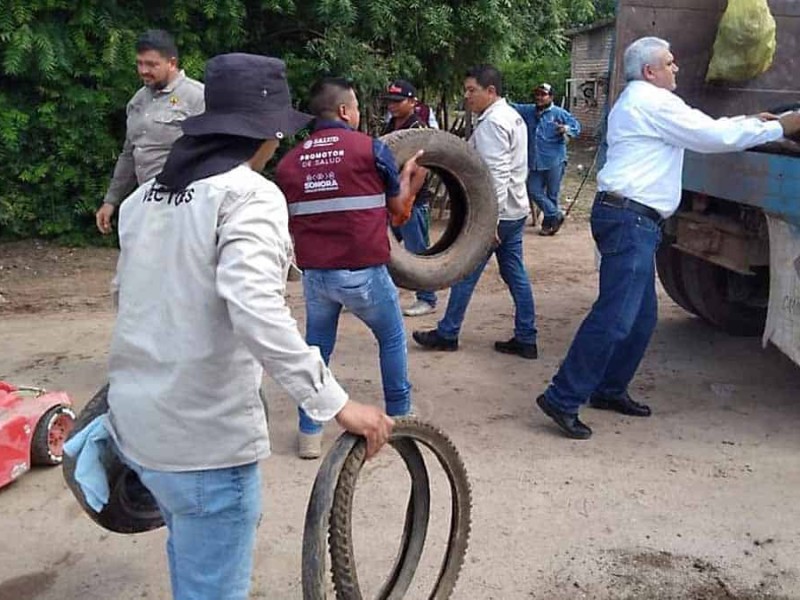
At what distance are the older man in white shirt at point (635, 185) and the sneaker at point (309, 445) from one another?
1.24 metres

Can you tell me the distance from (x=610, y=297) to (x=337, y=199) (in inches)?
57.2

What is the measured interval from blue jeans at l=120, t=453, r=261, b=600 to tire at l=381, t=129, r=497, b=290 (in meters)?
2.84

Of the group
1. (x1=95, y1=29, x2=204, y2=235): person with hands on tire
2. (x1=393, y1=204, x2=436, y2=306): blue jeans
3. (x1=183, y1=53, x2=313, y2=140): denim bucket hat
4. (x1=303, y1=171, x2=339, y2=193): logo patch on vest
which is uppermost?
(x1=183, y1=53, x2=313, y2=140): denim bucket hat

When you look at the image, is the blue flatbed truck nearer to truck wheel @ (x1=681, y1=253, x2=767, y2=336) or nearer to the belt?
truck wheel @ (x1=681, y1=253, x2=767, y2=336)

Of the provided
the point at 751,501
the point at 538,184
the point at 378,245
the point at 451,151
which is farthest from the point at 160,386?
the point at 538,184

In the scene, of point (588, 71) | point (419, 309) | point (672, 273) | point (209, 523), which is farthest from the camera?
point (588, 71)

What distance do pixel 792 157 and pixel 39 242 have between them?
7684 mm

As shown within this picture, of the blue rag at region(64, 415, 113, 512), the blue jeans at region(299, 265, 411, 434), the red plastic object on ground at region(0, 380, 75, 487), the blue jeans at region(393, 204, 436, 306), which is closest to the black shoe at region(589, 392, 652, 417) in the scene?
the blue jeans at region(299, 265, 411, 434)

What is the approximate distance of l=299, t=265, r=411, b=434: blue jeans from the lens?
4285 millimetres

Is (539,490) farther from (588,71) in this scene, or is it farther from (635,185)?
(588,71)

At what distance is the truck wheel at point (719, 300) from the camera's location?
6473 millimetres

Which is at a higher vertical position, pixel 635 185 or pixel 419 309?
pixel 635 185

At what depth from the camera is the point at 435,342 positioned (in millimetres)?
6387

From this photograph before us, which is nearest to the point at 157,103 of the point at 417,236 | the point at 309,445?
the point at 309,445
